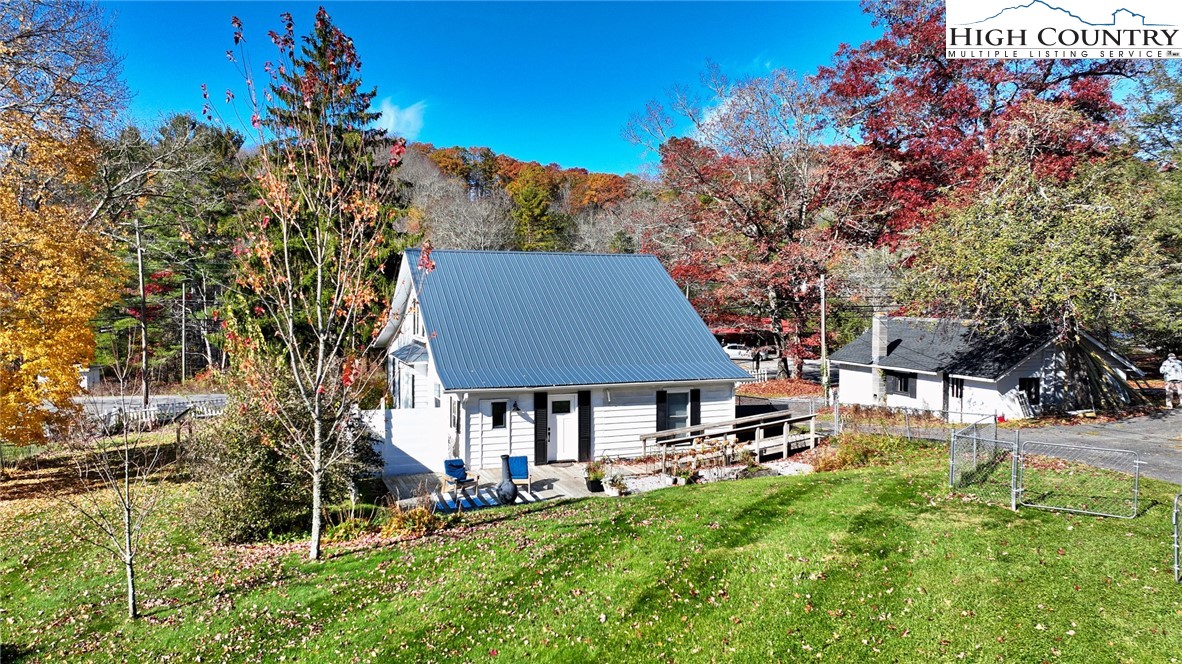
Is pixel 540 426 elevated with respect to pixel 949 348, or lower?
lower

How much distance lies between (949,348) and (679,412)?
600 inches

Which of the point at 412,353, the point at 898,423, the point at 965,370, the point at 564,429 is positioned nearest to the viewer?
the point at 564,429

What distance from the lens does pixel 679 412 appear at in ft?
65.2

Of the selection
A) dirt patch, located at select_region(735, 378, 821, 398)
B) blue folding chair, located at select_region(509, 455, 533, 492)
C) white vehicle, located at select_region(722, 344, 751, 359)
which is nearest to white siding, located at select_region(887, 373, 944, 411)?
dirt patch, located at select_region(735, 378, 821, 398)

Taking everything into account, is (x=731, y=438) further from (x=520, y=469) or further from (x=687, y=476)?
(x=520, y=469)

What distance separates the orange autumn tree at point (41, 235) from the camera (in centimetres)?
1522

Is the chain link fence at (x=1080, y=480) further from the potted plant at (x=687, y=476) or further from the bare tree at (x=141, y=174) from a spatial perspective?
the bare tree at (x=141, y=174)

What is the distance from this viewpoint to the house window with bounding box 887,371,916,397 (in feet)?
94.0

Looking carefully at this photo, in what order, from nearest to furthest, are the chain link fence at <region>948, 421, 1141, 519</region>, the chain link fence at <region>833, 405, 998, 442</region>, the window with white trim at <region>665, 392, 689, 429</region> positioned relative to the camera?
the chain link fence at <region>948, 421, 1141, 519</region>
the chain link fence at <region>833, 405, 998, 442</region>
the window with white trim at <region>665, 392, 689, 429</region>

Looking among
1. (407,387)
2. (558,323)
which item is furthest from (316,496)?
(407,387)

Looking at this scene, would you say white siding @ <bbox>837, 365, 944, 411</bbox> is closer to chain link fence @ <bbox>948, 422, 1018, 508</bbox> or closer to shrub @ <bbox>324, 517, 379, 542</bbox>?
chain link fence @ <bbox>948, 422, 1018, 508</bbox>

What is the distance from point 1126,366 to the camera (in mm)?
25641

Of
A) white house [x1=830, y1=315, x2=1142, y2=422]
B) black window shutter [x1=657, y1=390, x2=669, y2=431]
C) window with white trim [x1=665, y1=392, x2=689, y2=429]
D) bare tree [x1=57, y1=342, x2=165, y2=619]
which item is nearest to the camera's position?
bare tree [x1=57, y1=342, x2=165, y2=619]

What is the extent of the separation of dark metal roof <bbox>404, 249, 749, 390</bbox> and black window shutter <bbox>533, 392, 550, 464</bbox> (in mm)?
659
